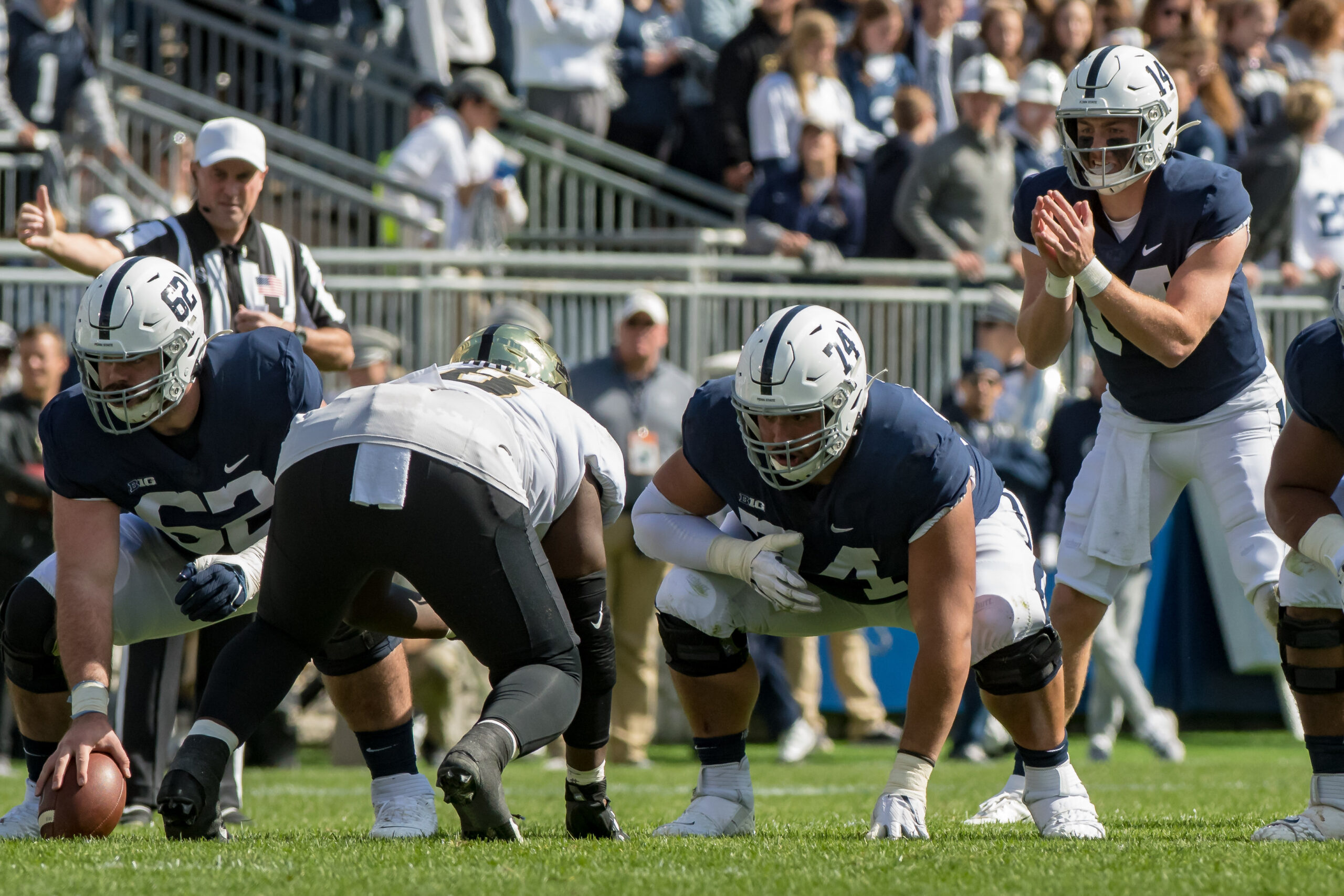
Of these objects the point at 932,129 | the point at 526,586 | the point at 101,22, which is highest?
the point at 101,22

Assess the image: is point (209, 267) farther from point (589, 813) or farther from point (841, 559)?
point (841, 559)

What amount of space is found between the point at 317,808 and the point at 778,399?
2.94 metres

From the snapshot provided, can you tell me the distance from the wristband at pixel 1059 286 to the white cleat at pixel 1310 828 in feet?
5.38

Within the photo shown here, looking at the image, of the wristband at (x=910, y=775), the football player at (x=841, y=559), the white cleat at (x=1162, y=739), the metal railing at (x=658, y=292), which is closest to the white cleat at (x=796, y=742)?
the white cleat at (x=1162, y=739)

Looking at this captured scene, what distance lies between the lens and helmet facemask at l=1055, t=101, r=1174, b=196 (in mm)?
5340

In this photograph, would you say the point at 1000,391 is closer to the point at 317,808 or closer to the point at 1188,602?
the point at 1188,602

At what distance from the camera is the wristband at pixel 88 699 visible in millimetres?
4590

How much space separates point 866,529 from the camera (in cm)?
466

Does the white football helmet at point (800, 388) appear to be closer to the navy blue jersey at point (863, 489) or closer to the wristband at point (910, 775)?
the navy blue jersey at point (863, 489)

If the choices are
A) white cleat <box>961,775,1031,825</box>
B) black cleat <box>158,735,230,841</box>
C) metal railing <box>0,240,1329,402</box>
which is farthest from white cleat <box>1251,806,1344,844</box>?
metal railing <box>0,240,1329,402</box>

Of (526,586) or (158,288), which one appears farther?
(158,288)

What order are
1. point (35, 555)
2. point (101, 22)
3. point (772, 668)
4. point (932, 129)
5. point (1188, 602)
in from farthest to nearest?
point (101, 22) → point (932, 129) → point (1188, 602) → point (772, 668) → point (35, 555)

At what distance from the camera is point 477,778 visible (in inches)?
157

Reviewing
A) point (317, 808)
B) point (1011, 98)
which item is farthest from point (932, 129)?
point (317, 808)
